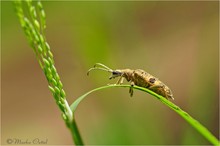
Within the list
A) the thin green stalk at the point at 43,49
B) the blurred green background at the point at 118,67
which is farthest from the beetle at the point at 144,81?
the thin green stalk at the point at 43,49

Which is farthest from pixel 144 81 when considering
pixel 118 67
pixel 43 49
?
pixel 118 67

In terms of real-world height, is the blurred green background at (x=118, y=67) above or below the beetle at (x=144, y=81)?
below

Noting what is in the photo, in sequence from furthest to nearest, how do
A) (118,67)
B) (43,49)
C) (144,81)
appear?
1. (118,67)
2. (144,81)
3. (43,49)

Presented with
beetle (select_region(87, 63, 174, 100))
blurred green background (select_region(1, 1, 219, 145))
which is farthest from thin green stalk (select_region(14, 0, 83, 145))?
blurred green background (select_region(1, 1, 219, 145))

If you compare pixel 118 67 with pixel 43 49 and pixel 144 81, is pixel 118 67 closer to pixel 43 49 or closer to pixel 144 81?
Answer: pixel 144 81

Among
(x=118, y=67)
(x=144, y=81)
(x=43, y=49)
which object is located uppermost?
(x=43, y=49)

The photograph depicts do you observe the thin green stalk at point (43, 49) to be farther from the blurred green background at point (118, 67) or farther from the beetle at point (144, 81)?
the blurred green background at point (118, 67)

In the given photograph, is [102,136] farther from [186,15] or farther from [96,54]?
[186,15]

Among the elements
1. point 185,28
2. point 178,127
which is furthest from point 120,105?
point 185,28
